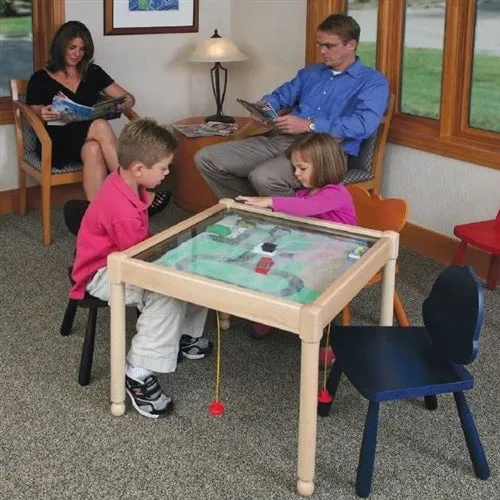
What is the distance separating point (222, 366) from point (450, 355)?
3.04 feet

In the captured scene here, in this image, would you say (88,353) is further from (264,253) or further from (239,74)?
(239,74)

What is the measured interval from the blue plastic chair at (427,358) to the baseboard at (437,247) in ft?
4.55

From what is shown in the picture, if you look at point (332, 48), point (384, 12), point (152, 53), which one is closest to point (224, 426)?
point (332, 48)

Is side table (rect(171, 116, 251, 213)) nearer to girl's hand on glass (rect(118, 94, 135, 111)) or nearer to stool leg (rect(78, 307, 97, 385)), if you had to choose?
girl's hand on glass (rect(118, 94, 135, 111))

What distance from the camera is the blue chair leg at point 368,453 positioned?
198 centimetres

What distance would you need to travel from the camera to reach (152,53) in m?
4.57

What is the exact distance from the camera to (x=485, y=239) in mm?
3033

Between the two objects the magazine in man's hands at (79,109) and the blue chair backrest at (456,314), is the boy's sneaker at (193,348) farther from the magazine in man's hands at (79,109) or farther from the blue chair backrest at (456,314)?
the magazine in man's hands at (79,109)

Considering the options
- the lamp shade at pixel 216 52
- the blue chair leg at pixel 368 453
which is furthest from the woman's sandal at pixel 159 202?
the blue chair leg at pixel 368 453

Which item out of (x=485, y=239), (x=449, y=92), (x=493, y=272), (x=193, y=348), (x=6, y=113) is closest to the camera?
(x=193, y=348)

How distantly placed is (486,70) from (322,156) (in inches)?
51.9

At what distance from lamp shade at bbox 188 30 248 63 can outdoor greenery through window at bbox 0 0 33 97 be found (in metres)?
0.89

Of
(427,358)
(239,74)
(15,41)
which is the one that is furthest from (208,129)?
(427,358)

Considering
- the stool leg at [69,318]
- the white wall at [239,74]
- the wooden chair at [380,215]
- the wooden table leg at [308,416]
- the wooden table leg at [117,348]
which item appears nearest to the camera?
the wooden table leg at [308,416]
